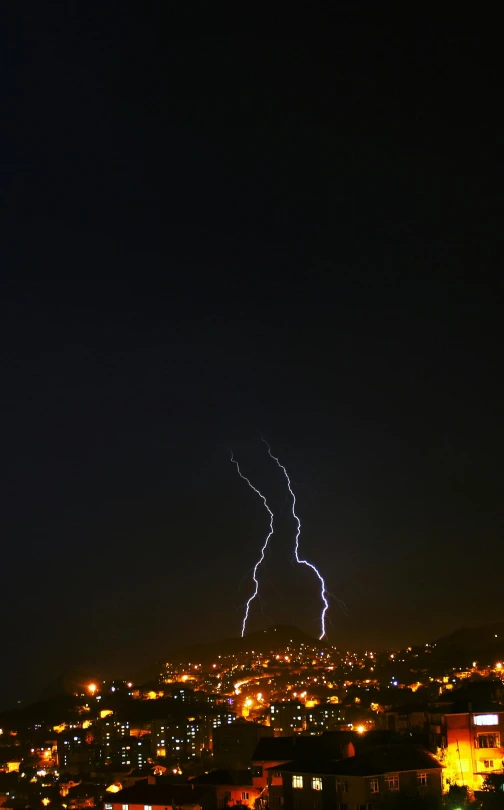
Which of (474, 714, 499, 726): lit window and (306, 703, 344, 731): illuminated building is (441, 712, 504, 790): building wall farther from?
(306, 703, 344, 731): illuminated building

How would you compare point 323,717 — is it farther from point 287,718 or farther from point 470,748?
point 470,748

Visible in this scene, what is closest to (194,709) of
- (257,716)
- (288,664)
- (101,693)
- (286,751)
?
(257,716)

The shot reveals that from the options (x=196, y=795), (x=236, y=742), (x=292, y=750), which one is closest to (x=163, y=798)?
(x=196, y=795)

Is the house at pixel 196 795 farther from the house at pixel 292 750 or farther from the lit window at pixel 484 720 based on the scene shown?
the lit window at pixel 484 720

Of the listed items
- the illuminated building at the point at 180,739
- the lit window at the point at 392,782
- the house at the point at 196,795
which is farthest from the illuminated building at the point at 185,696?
the lit window at the point at 392,782

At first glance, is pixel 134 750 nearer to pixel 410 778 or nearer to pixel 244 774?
pixel 244 774

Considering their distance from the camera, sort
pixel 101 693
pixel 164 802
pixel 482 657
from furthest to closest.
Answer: pixel 101 693 → pixel 482 657 → pixel 164 802
